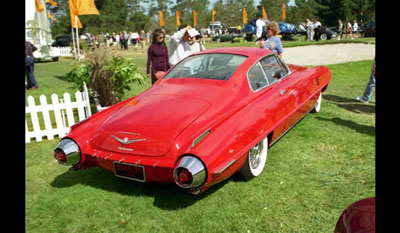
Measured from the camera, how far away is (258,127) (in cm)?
355

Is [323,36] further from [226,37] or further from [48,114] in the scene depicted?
[48,114]

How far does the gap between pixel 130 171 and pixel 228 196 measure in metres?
1.11

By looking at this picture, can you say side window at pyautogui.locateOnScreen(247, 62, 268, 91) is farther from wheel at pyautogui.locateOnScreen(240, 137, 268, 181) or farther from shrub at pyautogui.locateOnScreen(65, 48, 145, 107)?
shrub at pyautogui.locateOnScreen(65, 48, 145, 107)

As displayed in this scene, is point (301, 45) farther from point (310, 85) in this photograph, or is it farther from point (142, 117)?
point (142, 117)

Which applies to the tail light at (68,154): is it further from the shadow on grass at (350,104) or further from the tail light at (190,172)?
the shadow on grass at (350,104)

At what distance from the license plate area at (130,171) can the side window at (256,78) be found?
1928 mm

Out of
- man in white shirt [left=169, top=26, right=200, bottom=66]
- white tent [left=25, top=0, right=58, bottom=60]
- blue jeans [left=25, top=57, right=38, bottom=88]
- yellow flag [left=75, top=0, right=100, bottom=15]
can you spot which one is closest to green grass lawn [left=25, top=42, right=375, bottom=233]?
man in white shirt [left=169, top=26, right=200, bottom=66]

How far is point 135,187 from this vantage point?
3840mm

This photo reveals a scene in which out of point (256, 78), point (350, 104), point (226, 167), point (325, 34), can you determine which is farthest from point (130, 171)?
point (325, 34)

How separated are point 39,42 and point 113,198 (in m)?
20.3

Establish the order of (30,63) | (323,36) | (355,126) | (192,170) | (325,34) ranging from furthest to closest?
(323,36)
(325,34)
(30,63)
(355,126)
(192,170)

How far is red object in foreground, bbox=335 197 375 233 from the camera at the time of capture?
1365 millimetres
